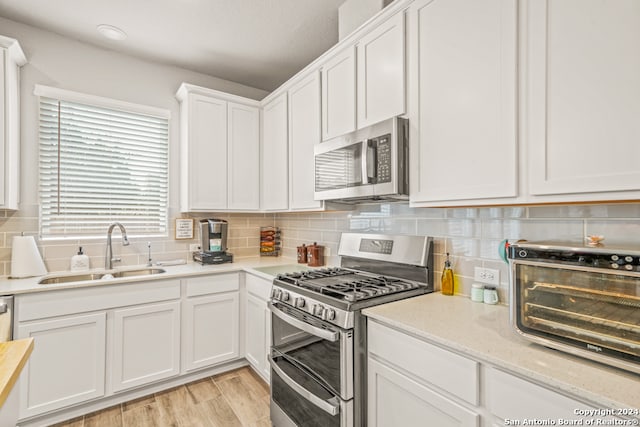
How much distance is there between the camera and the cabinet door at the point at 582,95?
3.18ft

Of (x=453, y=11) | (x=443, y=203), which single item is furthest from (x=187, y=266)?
(x=453, y=11)

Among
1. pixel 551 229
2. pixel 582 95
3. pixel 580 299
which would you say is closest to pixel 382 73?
pixel 582 95

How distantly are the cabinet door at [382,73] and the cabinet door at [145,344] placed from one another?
193cm

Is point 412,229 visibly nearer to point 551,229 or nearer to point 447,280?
point 447,280

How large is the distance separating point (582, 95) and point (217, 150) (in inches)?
99.9

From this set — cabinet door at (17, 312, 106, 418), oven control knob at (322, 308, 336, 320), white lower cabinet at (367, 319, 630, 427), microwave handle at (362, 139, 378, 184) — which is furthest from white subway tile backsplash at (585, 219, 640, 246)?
cabinet door at (17, 312, 106, 418)

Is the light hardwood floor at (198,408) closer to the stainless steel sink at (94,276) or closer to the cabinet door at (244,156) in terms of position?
the stainless steel sink at (94,276)

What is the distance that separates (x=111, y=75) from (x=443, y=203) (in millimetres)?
2800

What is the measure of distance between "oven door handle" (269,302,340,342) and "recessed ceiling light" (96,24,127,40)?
7.47 ft

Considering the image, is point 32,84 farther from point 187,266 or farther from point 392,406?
point 392,406

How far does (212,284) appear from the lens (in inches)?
99.1

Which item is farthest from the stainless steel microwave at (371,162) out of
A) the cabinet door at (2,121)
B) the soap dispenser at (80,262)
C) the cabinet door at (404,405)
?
the cabinet door at (2,121)

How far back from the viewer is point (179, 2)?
2.07 m

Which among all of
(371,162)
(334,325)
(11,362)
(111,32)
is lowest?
(334,325)
